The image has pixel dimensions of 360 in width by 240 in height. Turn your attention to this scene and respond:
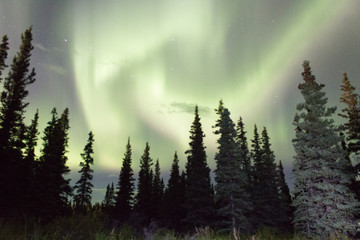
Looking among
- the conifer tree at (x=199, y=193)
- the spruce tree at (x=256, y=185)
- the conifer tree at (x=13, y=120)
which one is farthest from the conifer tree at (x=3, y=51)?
the spruce tree at (x=256, y=185)

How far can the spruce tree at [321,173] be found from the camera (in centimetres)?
1806

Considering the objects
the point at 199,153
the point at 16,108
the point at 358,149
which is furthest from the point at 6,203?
the point at 358,149

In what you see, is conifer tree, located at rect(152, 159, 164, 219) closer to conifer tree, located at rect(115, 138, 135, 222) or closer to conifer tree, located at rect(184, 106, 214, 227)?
conifer tree, located at rect(115, 138, 135, 222)

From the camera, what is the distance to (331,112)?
2102cm

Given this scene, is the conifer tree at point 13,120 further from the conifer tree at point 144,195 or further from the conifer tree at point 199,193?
the conifer tree at point 144,195

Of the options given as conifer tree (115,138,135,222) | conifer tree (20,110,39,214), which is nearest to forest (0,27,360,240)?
conifer tree (20,110,39,214)

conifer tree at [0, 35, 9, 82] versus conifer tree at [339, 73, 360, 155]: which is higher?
conifer tree at [0, 35, 9, 82]

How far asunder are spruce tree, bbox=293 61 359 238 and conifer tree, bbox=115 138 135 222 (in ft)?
115

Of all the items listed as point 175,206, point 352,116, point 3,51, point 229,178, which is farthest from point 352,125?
point 3,51

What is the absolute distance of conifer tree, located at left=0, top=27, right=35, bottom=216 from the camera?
72.0 feet

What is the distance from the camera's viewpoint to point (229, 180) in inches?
1057

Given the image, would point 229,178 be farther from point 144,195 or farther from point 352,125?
point 144,195

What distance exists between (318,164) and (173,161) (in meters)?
37.3

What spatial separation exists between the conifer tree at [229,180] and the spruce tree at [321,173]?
6437 mm
